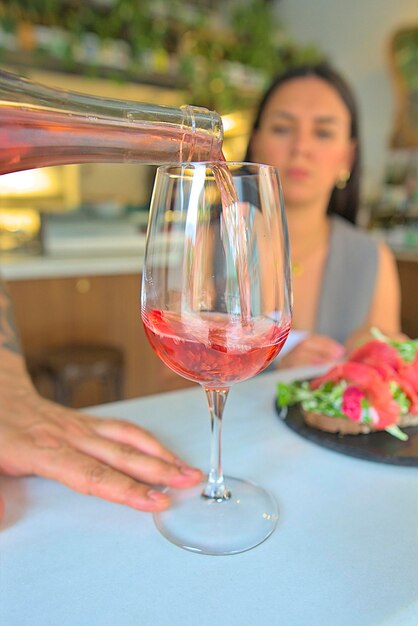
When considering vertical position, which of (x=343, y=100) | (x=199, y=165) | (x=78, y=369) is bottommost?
(x=78, y=369)

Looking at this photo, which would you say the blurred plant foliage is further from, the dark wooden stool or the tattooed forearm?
the tattooed forearm

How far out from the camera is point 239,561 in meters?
0.36

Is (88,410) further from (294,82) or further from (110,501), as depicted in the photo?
(294,82)

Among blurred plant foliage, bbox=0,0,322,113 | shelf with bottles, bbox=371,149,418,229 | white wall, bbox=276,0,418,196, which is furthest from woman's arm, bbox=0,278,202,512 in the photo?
white wall, bbox=276,0,418,196

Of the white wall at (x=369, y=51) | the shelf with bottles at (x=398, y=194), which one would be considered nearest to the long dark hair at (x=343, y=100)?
the shelf with bottles at (x=398, y=194)

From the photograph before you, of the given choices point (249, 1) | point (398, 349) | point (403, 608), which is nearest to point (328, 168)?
point (398, 349)

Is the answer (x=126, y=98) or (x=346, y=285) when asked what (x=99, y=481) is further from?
(x=126, y=98)

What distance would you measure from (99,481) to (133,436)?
0.07 meters

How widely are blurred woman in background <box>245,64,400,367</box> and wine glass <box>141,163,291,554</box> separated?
84 cm

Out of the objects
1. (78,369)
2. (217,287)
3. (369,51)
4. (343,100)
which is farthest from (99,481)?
(369,51)

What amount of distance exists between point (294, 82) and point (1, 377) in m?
1.07

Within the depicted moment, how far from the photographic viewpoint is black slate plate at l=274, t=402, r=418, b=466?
1.62ft

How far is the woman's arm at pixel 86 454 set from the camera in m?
0.42

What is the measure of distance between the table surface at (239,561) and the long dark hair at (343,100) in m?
1.07
